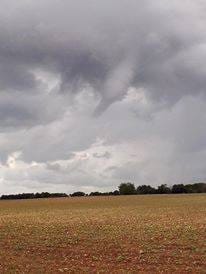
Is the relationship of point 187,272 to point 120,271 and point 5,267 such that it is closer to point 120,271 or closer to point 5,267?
point 120,271

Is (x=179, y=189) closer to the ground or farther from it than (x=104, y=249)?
farther from it

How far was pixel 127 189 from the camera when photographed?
164500mm

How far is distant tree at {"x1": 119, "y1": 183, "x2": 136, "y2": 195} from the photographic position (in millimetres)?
161188

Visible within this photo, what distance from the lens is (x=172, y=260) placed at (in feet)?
69.5

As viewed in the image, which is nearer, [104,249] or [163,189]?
[104,249]

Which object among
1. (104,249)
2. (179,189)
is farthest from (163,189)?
(104,249)

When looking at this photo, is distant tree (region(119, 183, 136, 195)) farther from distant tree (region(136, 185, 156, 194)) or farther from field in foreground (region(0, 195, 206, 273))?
field in foreground (region(0, 195, 206, 273))

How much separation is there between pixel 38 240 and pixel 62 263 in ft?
21.1

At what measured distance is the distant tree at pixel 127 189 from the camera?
529ft

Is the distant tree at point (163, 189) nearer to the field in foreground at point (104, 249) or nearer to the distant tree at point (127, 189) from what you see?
the distant tree at point (127, 189)

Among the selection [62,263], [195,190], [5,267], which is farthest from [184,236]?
[195,190]

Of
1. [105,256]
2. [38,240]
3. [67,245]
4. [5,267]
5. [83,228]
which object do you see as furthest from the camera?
[83,228]

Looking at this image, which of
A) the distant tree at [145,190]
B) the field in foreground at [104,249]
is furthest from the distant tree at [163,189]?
the field in foreground at [104,249]

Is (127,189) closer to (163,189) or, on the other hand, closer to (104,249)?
(163,189)
